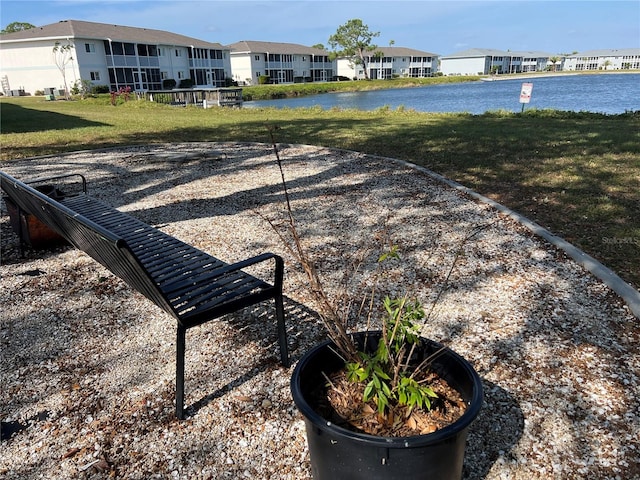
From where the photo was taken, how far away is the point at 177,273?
293 centimetres

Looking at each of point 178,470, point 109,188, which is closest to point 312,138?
point 109,188

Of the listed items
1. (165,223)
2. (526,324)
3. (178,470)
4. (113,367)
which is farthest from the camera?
(165,223)

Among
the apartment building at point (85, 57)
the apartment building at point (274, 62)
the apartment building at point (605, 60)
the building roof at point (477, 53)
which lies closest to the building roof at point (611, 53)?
the apartment building at point (605, 60)

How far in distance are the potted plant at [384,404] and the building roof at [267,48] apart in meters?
68.2

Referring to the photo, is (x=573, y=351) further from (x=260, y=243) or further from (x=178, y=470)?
(x=260, y=243)

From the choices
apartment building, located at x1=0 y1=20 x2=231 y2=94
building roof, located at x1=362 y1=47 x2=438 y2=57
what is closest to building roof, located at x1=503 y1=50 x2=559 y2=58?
building roof, located at x1=362 y1=47 x2=438 y2=57

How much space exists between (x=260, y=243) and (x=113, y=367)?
228 centimetres

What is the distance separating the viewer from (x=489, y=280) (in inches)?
158

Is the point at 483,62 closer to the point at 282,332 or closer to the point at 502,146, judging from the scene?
the point at 502,146

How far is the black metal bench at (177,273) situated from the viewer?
7.54 ft

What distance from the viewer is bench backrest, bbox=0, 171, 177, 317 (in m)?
2.17

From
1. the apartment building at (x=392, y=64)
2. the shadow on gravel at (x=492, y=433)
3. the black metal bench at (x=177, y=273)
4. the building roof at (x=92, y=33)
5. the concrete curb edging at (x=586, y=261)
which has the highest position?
the building roof at (x=92, y=33)

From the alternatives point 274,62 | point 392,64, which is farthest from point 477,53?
point 274,62

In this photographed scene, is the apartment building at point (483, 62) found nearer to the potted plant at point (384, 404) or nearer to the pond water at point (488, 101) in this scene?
the pond water at point (488, 101)
